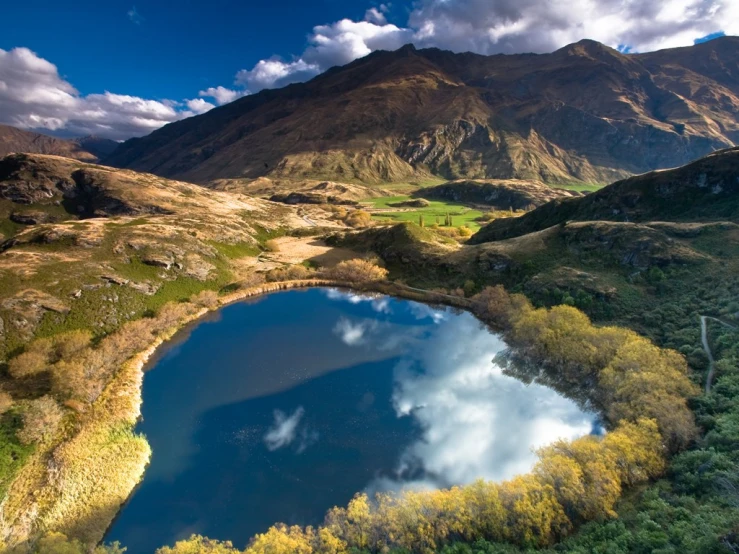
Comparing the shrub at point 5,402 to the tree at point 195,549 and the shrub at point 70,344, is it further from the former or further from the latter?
the tree at point 195,549

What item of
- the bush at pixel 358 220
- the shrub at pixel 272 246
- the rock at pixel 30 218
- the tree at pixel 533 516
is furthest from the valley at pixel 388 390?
the bush at pixel 358 220

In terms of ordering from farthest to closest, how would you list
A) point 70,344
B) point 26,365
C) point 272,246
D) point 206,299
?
point 272,246 < point 206,299 < point 70,344 < point 26,365

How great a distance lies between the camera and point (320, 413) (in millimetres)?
53531

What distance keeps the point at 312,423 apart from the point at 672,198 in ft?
322

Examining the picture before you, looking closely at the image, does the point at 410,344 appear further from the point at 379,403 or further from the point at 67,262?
the point at 67,262

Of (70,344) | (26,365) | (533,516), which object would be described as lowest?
(533,516)

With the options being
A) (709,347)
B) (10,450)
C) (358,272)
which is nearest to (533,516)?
(709,347)

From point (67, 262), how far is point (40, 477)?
57.2 m

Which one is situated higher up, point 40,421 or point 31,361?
point 31,361

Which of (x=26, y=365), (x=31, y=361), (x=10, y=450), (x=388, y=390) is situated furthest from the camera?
(x=388, y=390)

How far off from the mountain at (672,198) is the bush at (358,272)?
4976 centimetres

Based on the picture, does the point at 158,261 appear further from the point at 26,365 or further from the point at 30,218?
the point at 30,218

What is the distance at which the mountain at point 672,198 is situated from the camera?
276ft

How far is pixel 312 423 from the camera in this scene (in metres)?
51.4
